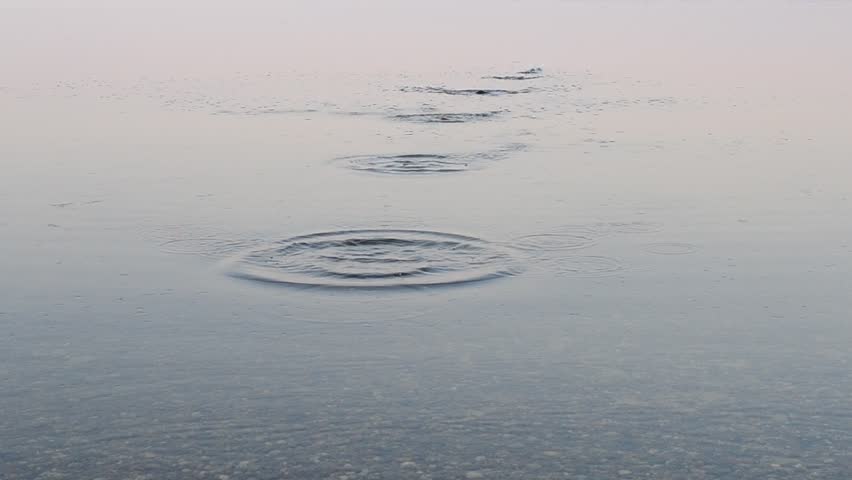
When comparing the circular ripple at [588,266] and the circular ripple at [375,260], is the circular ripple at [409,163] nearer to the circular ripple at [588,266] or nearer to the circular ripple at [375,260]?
the circular ripple at [375,260]

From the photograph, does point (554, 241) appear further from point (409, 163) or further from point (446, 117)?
point (446, 117)

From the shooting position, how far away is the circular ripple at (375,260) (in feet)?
41.9

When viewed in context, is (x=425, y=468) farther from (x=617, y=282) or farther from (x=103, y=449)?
(x=617, y=282)

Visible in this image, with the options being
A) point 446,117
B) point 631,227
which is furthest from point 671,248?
point 446,117

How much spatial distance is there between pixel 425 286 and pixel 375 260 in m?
1.21

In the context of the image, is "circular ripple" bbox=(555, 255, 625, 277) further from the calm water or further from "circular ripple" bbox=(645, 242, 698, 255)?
"circular ripple" bbox=(645, 242, 698, 255)

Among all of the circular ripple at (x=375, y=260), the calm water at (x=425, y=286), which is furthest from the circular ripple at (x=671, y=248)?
the circular ripple at (x=375, y=260)

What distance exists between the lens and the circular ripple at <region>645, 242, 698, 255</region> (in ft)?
46.1

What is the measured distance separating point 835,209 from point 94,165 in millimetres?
10692

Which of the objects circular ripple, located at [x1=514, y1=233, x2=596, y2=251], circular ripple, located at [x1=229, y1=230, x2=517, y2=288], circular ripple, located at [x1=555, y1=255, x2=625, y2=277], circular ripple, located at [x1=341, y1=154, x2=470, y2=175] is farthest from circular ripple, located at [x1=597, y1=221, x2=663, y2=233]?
circular ripple, located at [x1=341, y1=154, x2=470, y2=175]

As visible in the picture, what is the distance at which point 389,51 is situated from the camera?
4331 centimetres

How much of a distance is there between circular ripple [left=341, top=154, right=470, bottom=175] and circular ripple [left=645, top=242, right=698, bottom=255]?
18.4ft

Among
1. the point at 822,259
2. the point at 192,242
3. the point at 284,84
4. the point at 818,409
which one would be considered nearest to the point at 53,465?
the point at 818,409

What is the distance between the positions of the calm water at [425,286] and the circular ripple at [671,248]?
3.1 inches
